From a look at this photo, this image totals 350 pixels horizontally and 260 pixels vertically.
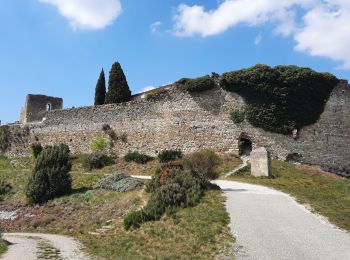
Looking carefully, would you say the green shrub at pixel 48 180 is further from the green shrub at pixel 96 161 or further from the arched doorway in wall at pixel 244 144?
the arched doorway in wall at pixel 244 144

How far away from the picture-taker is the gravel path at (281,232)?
1278 centimetres

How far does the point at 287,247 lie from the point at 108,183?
1708 centimetres

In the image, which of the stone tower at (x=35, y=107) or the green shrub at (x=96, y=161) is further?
the stone tower at (x=35, y=107)

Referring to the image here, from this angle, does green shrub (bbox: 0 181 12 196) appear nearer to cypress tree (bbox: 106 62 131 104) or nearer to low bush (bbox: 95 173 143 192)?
low bush (bbox: 95 173 143 192)

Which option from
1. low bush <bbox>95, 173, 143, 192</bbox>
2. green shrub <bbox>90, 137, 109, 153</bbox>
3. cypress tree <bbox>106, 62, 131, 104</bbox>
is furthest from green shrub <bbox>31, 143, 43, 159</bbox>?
low bush <bbox>95, 173, 143, 192</bbox>

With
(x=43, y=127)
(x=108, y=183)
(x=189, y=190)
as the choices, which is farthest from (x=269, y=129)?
(x=43, y=127)

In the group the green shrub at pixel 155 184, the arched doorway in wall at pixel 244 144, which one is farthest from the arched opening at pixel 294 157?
the green shrub at pixel 155 184

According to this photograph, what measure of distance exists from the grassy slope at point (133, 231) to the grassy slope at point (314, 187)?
4230 millimetres

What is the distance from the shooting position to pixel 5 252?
14891 millimetres

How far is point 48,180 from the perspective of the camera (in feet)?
93.1

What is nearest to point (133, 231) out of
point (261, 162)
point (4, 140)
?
point (261, 162)

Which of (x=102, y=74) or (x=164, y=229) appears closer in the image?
(x=164, y=229)

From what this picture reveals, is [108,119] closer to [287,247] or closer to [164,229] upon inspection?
[164,229]

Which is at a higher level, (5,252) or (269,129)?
(269,129)
